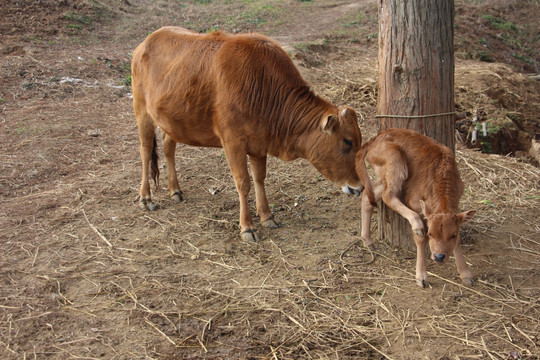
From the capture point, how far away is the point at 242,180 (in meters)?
5.93

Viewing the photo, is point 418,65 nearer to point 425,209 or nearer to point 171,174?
point 425,209

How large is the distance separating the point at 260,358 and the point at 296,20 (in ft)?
54.7

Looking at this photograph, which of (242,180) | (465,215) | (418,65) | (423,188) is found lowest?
(242,180)

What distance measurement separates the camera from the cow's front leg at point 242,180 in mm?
5809

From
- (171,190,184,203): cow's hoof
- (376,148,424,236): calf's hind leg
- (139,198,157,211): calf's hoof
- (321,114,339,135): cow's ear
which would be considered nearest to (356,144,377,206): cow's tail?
(376,148,424,236): calf's hind leg

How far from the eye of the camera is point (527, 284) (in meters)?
4.64

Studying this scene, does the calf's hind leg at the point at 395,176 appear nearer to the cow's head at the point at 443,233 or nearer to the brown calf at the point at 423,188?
the brown calf at the point at 423,188

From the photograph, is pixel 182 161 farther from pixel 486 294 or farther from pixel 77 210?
pixel 486 294

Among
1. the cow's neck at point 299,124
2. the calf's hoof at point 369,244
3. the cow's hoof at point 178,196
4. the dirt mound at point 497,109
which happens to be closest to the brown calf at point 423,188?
the calf's hoof at point 369,244

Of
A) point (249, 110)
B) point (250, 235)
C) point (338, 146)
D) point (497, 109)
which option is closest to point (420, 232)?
point (338, 146)

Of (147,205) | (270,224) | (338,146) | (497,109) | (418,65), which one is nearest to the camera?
(418,65)

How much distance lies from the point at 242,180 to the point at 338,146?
1156 mm

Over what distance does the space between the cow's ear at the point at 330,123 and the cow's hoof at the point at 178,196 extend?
2.45 meters

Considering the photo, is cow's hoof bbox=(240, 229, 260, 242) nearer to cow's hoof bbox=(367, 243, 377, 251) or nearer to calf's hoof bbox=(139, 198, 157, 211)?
cow's hoof bbox=(367, 243, 377, 251)
